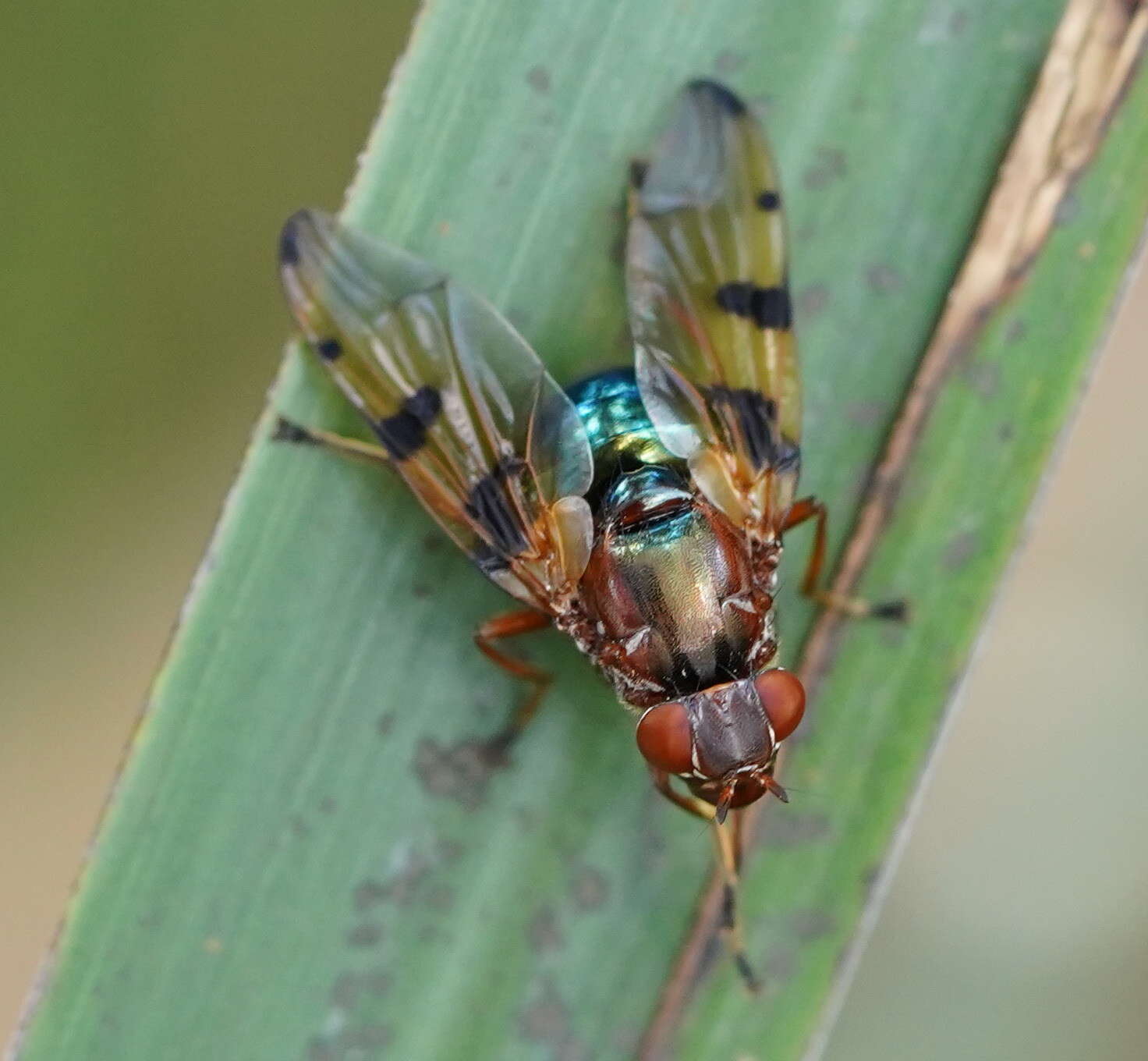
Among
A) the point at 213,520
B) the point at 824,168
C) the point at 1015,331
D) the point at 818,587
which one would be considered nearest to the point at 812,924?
the point at 818,587

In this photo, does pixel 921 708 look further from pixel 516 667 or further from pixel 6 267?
pixel 6 267

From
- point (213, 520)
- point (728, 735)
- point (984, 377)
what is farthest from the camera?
point (213, 520)

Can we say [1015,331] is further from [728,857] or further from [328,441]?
[328,441]

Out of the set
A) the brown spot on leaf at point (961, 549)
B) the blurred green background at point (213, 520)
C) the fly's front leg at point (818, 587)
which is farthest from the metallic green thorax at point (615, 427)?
the blurred green background at point (213, 520)

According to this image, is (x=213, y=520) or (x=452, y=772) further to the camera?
(x=213, y=520)

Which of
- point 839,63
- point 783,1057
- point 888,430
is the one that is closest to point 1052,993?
point 783,1057

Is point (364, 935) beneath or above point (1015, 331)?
beneath

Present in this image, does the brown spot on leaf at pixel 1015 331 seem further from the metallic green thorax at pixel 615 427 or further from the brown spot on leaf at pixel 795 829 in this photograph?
the brown spot on leaf at pixel 795 829
